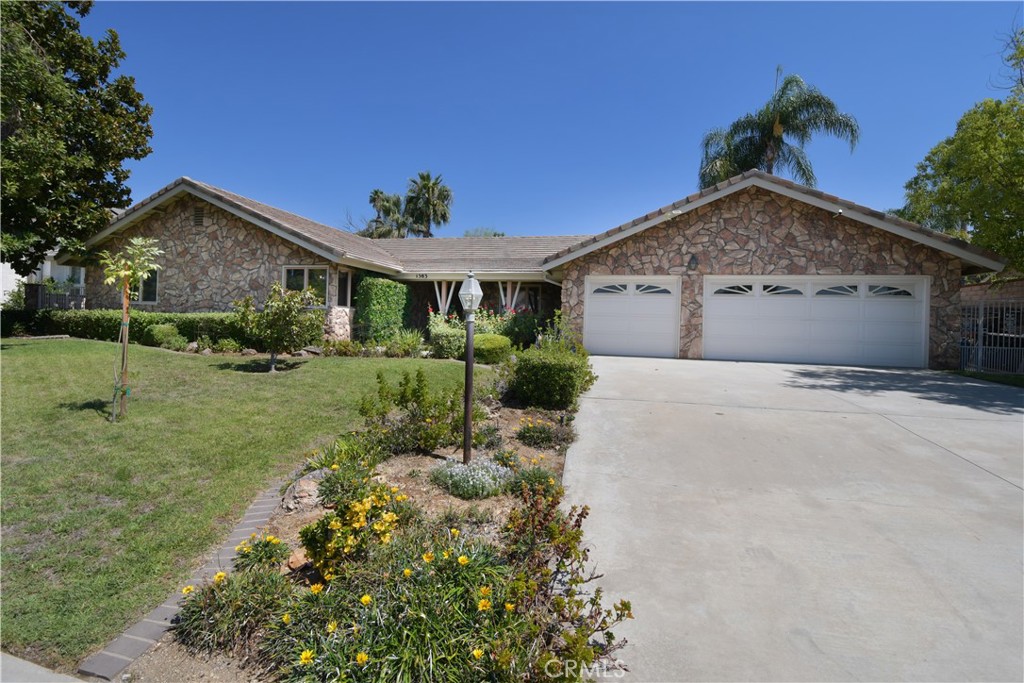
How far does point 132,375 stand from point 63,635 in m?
7.73

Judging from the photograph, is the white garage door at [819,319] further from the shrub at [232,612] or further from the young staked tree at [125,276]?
the shrub at [232,612]

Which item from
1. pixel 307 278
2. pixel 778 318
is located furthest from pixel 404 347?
Answer: pixel 778 318

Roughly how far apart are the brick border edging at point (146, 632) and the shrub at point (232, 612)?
0.54 ft

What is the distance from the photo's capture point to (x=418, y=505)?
4312 mm

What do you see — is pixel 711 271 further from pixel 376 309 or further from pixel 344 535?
pixel 344 535

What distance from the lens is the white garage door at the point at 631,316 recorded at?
14547 mm

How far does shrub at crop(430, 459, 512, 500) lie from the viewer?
15.1 feet

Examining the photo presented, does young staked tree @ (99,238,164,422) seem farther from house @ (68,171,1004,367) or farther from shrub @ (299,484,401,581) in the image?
house @ (68,171,1004,367)

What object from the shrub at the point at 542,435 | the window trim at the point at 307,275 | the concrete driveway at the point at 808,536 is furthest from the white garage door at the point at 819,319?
the window trim at the point at 307,275

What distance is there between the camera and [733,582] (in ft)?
10.9

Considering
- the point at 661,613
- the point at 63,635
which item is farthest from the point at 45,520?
the point at 661,613

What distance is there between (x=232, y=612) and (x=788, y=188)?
15189mm

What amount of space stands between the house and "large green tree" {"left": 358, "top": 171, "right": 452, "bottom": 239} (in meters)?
26.6

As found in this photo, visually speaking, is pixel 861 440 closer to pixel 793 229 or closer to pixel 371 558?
pixel 371 558
